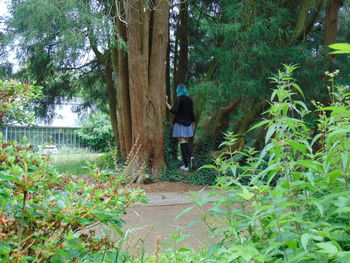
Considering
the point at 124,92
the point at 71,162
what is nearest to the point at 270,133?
the point at 124,92

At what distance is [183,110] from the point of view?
929 centimetres

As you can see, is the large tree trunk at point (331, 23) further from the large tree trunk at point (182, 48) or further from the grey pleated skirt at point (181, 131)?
the large tree trunk at point (182, 48)

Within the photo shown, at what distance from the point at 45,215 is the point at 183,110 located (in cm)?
776

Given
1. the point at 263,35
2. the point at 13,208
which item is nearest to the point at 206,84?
the point at 263,35

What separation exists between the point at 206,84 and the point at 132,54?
178 cm

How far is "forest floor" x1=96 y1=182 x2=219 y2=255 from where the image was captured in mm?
3796

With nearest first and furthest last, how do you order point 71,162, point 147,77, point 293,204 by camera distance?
point 293,204 < point 147,77 < point 71,162

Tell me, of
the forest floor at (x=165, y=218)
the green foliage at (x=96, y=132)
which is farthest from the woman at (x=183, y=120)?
the green foliage at (x=96, y=132)

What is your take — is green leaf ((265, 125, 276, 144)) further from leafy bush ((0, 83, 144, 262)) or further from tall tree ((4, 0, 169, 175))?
tall tree ((4, 0, 169, 175))

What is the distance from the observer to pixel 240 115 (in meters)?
10.8

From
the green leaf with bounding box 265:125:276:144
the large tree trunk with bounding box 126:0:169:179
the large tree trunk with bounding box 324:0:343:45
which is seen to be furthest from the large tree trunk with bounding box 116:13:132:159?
the green leaf with bounding box 265:125:276:144

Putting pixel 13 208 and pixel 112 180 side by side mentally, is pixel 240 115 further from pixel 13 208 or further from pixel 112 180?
pixel 13 208

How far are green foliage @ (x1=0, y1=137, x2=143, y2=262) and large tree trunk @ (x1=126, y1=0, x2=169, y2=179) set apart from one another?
6.61 metres

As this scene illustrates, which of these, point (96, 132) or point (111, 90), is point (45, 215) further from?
point (96, 132)
